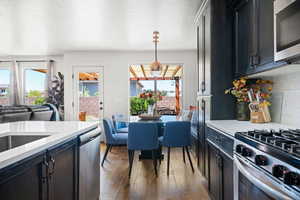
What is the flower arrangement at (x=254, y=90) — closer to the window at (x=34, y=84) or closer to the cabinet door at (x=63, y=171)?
the cabinet door at (x=63, y=171)

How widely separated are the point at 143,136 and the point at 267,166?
239 centimetres

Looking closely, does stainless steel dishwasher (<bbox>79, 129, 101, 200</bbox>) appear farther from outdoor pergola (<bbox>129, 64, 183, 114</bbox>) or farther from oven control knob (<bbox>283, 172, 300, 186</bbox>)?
outdoor pergola (<bbox>129, 64, 183, 114</bbox>)

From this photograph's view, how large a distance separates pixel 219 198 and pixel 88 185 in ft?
4.10

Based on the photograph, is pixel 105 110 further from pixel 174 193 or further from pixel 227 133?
pixel 227 133

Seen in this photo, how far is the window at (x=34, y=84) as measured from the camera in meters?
6.85

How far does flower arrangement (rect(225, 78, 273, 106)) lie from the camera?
235 cm

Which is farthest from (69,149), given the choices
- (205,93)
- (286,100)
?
(286,100)

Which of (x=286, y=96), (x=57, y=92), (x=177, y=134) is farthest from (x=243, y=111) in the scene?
(x=57, y=92)

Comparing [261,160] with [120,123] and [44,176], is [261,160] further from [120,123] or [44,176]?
[120,123]

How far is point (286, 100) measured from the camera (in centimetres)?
216

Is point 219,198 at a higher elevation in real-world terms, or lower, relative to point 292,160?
lower

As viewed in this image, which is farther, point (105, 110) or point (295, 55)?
point (105, 110)

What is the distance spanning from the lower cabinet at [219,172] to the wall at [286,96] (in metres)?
0.70

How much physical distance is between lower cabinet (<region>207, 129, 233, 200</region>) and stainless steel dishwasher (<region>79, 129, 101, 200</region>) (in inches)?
48.4
